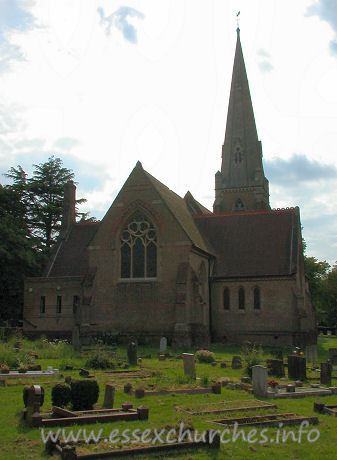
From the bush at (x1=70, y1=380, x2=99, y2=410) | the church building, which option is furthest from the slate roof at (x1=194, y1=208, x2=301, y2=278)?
the bush at (x1=70, y1=380, x2=99, y2=410)

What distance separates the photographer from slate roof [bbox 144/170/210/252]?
3606 cm

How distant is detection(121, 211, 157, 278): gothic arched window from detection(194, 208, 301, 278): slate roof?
5160 millimetres

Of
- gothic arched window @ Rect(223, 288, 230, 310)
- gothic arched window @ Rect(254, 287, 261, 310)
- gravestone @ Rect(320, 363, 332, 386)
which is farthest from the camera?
gothic arched window @ Rect(223, 288, 230, 310)

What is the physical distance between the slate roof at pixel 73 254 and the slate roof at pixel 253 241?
373 inches

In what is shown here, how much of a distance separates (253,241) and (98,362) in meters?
20.4

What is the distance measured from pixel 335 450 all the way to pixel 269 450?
1301mm

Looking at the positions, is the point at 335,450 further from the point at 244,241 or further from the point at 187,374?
the point at 244,241

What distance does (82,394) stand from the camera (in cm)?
1282

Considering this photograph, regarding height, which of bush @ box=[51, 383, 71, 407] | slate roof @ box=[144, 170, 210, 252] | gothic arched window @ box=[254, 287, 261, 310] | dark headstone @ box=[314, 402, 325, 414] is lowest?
dark headstone @ box=[314, 402, 325, 414]

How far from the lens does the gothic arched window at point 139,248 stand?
116 ft

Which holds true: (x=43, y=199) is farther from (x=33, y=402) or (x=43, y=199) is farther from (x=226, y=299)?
(x=33, y=402)

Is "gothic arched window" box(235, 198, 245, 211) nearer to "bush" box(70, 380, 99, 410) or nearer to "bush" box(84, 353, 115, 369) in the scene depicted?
"bush" box(84, 353, 115, 369)

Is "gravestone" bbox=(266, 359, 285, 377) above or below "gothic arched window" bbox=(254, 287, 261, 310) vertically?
below

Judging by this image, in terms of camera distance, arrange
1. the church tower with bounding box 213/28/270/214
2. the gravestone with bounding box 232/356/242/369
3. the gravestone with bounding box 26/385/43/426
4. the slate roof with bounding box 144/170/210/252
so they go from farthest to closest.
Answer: the church tower with bounding box 213/28/270/214
the slate roof with bounding box 144/170/210/252
the gravestone with bounding box 232/356/242/369
the gravestone with bounding box 26/385/43/426
